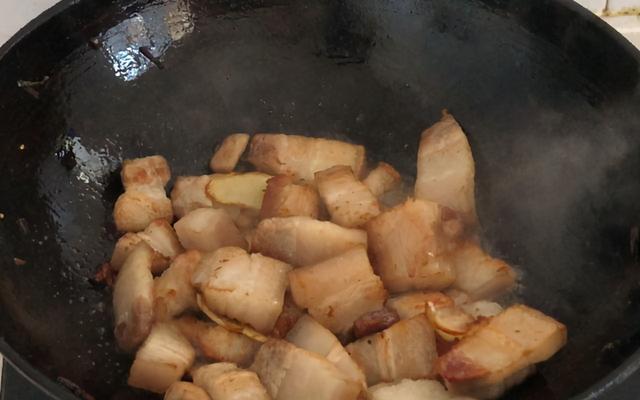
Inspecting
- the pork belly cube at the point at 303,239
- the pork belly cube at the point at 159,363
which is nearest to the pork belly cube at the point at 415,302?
the pork belly cube at the point at 303,239

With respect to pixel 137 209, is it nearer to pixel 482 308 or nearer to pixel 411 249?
pixel 411 249

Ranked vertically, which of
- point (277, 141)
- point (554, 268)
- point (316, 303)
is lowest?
point (554, 268)

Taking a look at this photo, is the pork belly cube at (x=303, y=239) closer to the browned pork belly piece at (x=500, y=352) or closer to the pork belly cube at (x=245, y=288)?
the pork belly cube at (x=245, y=288)

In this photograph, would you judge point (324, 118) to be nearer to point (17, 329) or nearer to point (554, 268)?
point (554, 268)

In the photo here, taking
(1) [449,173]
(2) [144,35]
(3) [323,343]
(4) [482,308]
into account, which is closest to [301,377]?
(3) [323,343]

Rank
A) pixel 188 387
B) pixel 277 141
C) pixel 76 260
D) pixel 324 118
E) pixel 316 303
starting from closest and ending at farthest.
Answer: pixel 188 387
pixel 316 303
pixel 76 260
pixel 277 141
pixel 324 118

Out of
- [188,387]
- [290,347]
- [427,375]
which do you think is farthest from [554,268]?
[188,387]
